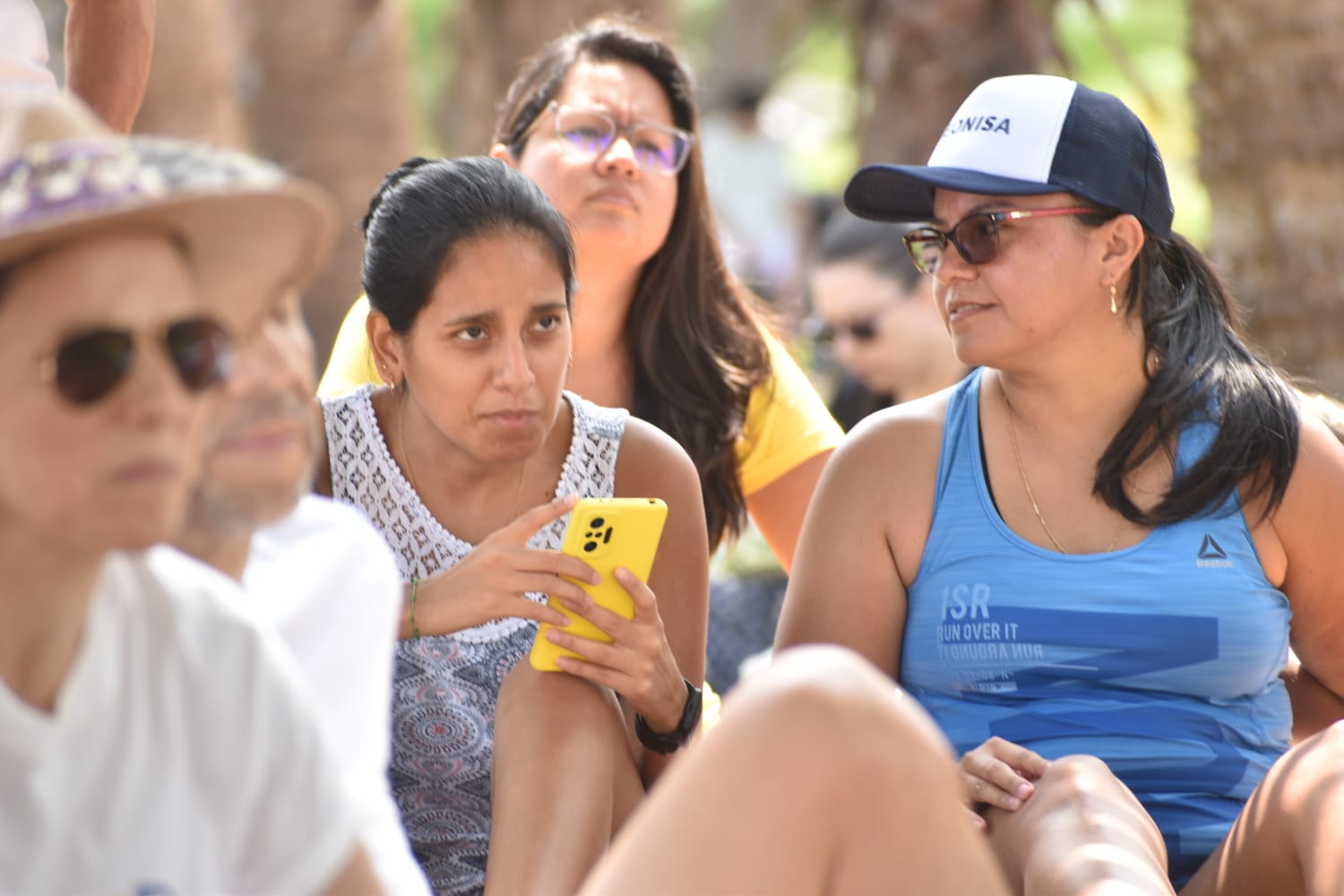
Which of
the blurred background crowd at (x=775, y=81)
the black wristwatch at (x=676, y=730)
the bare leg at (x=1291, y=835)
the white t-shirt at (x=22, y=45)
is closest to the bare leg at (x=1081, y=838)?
the bare leg at (x=1291, y=835)

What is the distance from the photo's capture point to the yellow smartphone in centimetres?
265

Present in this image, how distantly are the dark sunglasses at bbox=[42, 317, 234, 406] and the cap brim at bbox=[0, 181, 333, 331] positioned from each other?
0.06 metres

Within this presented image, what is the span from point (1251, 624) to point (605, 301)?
5.23ft

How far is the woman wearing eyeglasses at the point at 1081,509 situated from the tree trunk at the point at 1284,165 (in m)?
2.60

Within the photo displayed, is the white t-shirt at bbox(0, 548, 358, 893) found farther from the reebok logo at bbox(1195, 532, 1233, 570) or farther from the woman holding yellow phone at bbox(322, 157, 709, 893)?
the reebok logo at bbox(1195, 532, 1233, 570)

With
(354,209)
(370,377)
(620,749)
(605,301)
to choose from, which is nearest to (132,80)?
(370,377)

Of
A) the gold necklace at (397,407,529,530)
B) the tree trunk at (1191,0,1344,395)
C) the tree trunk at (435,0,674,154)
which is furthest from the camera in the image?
the tree trunk at (435,0,674,154)

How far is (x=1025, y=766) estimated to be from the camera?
269cm

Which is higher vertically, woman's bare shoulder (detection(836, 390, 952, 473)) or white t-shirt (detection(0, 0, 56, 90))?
white t-shirt (detection(0, 0, 56, 90))

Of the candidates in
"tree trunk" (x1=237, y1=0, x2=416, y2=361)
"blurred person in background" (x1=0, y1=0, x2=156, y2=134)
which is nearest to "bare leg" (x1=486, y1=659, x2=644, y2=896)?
"blurred person in background" (x1=0, y1=0, x2=156, y2=134)

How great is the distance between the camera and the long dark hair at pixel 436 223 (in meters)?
2.85

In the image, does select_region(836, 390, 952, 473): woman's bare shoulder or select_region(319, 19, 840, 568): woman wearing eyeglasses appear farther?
select_region(319, 19, 840, 568): woman wearing eyeglasses

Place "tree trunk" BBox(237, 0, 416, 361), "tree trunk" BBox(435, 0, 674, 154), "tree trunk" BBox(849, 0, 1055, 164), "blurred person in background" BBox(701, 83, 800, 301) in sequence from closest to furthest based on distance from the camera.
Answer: "tree trunk" BBox(435, 0, 674, 154) → "tree trunk" BBox(849, 0, 1055, 164) → "tree trunk" BBox(237, 0, 416, 361) → "blurred person in background" BBox(701, 83, 800, 301)

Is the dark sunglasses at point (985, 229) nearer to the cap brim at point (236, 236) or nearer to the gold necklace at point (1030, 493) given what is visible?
the gold necklace at point (1030, 493)
